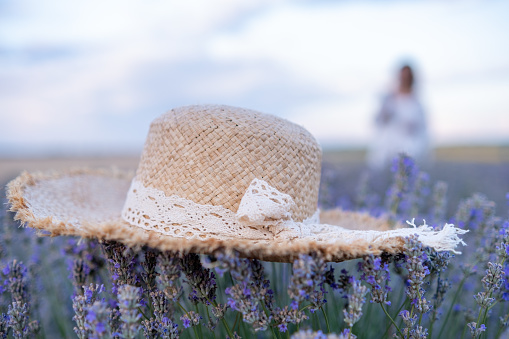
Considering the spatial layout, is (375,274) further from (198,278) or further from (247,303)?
(198,278)

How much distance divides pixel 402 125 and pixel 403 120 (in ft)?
0.35

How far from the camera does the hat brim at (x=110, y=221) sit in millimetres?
1327

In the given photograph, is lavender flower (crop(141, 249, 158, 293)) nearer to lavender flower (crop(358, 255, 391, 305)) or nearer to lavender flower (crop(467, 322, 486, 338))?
lavender flower (crop(358, 255, 391, 305))

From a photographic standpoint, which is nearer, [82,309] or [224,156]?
[82,309]

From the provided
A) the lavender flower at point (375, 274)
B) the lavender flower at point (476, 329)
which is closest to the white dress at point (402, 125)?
the lavender flower at point (476, 329)

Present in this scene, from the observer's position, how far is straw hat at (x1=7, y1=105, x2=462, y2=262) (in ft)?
4.64

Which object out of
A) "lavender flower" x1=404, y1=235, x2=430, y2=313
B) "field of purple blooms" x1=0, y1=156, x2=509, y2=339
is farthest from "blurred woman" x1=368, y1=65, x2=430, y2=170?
"lavender flower" x1=404, y1=235, x2=430, y2=313

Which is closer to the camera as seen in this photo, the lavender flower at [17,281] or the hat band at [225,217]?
the hat band at [225,217]

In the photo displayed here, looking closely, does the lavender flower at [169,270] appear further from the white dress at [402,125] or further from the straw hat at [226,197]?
the white dress at [402,125]

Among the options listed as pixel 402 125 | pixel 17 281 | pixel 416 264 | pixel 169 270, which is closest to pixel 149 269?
pixel 169 270

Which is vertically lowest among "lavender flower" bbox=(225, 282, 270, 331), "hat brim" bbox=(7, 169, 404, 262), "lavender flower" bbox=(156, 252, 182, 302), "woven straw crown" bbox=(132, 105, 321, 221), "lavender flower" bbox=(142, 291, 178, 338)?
"lavender flower" bbox=(142, 291, 178, 338)

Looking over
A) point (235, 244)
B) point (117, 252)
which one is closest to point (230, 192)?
point (235, 244)

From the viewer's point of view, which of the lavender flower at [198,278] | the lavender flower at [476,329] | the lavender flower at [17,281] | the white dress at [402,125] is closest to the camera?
the lavender flower at [198,278]

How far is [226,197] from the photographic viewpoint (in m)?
1.67
